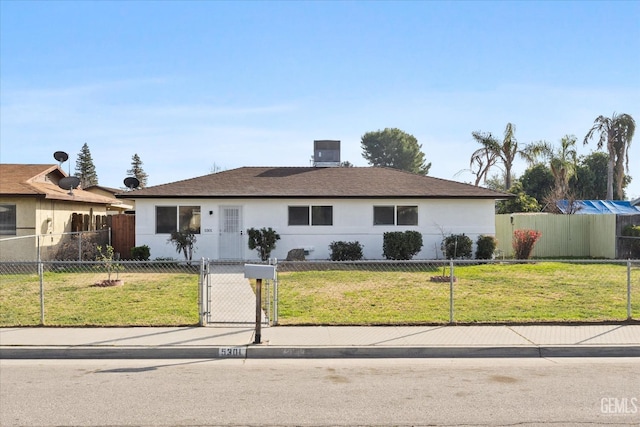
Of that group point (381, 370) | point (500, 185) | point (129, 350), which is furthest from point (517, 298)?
point (500, 185)

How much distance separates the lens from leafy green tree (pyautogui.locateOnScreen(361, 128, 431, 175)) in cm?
7050

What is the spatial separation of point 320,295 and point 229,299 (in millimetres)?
2070

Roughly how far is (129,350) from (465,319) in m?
5.77

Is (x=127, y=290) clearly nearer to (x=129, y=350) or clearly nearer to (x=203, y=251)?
(x=129, y=350)

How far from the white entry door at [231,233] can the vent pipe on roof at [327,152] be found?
684cm

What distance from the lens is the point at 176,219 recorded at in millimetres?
21234

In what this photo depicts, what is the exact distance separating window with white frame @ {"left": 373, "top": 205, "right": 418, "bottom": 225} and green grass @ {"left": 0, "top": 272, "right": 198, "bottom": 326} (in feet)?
26.8

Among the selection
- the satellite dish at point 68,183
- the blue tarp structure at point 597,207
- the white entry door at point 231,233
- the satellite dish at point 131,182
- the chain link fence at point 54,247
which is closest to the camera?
the chain link fence at point 54,247

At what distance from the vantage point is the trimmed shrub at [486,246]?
69.7 feet

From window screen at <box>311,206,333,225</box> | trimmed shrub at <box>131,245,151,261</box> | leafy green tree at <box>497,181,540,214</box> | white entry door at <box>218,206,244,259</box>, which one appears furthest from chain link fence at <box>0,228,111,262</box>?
leafy green tree at <box>497,181,540,214</box>

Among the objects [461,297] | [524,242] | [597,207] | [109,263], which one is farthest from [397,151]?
[109,263]

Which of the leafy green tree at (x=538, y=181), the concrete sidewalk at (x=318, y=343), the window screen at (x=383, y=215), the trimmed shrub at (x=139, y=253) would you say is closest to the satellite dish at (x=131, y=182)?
the trimmed shrub at (x=139, y=253)

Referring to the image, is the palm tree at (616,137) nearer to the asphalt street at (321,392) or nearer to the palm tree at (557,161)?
the palm tree at (557,161)

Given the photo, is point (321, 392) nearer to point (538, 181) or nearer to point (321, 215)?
point (321, 215)
